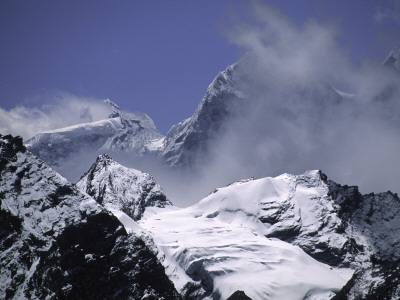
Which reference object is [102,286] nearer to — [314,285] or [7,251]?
[7,251]

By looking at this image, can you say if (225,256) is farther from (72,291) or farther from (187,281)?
(72,291)

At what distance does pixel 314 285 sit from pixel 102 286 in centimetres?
Result: 7675

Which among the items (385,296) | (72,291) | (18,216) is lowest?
→ (385,296)

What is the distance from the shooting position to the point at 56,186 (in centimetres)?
16450

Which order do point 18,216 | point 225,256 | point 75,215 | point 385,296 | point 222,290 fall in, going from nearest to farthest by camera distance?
point 385,296 < point 18,216 < point 75,215 < point 222,290 < point 225,256

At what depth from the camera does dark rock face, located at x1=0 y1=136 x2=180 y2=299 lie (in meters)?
136

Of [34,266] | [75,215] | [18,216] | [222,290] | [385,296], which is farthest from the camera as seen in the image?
[222,290]

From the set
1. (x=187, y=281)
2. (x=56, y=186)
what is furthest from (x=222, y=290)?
(x=56, y=186)

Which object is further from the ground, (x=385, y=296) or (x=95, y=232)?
(x=95, y=232)

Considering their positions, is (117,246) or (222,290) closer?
(117,246)

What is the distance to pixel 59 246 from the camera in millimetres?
146250

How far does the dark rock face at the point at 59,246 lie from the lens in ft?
448

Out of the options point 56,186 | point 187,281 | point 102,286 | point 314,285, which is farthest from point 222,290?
point 56,186

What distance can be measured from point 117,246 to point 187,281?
1493 inches
